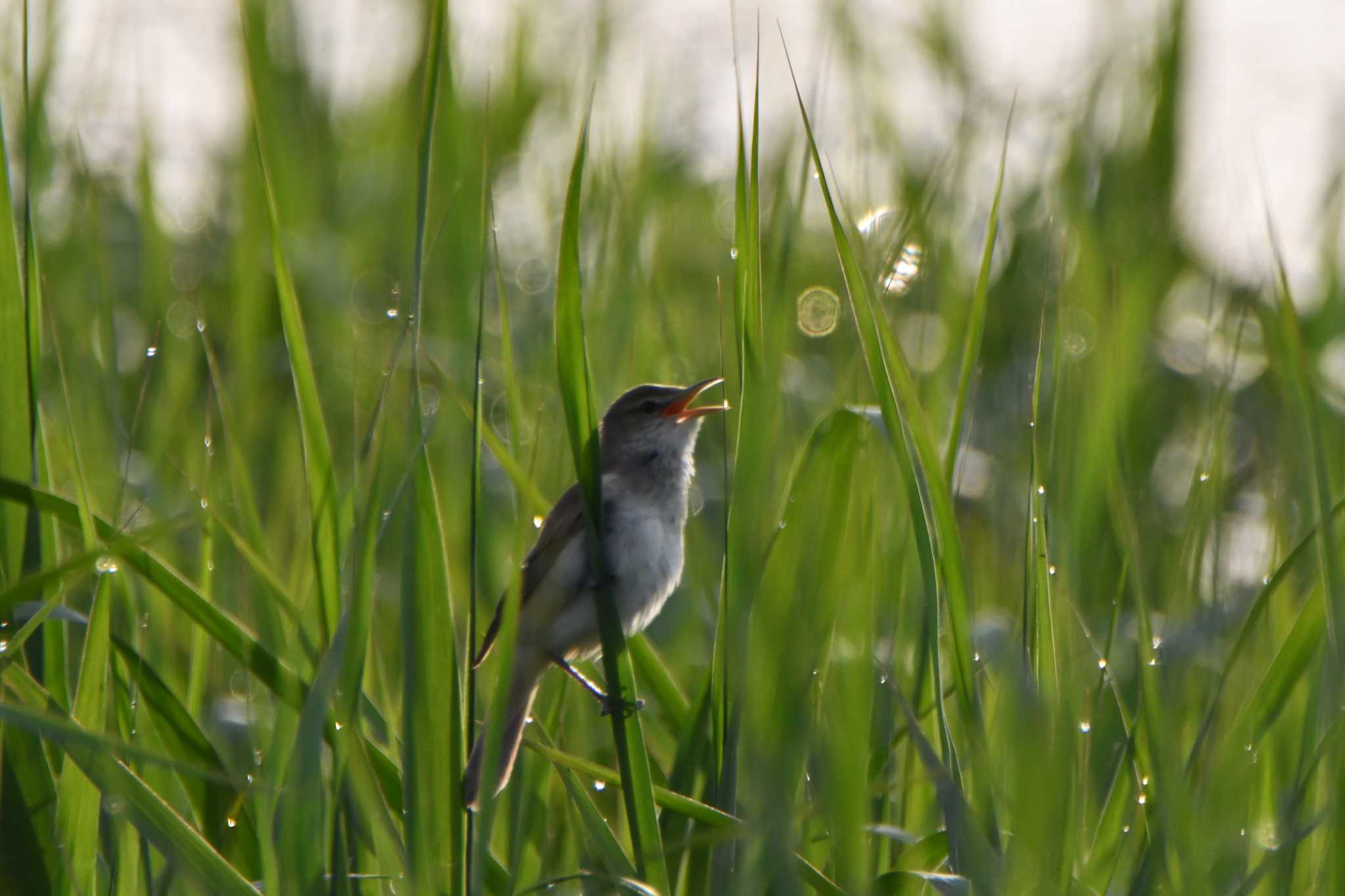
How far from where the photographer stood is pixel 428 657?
1.88 meters

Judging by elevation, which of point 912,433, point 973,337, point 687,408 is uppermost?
point 973,337

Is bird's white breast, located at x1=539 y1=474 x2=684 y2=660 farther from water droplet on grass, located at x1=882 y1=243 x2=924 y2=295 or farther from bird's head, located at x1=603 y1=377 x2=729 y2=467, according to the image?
water droplet on grass, located at x1=882 y1=243 x2=924 y2=295

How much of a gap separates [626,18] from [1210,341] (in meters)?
2.40

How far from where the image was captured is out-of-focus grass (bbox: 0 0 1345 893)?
180 cm

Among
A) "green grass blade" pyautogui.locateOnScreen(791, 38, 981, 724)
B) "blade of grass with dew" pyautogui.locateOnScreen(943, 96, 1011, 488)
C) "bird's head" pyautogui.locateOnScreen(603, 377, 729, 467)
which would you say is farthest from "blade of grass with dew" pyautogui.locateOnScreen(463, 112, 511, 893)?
"bird's head" pyautogui.locateOnScreen(603, 377, 729, 467)

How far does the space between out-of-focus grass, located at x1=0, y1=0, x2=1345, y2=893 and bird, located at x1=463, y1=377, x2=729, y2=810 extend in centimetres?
9

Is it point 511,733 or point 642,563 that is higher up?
point 642,563

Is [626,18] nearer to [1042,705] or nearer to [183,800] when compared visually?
[183,800]

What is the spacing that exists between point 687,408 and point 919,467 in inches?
52.9

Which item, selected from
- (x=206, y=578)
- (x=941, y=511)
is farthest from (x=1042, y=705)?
(x=206, y=578)

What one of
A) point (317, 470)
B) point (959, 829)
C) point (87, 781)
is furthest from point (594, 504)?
point (87, 781)

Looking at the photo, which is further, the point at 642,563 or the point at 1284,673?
the point at 642,563

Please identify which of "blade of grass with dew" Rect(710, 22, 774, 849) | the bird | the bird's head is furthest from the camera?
the bird's head

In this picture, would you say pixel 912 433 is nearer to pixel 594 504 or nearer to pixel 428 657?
pixel 594 504
